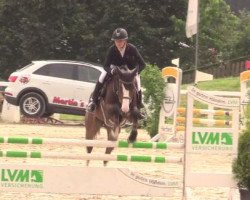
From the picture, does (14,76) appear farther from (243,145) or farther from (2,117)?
(243,145)

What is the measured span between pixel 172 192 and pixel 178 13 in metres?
31.6

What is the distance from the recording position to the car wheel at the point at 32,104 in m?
18.6

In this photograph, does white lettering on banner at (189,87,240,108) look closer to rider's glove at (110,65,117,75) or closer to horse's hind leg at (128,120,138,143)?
horse's hind leg at (128,120,138,143)

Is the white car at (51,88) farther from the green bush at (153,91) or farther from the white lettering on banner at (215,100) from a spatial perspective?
the white lettering on banner at (215,100)

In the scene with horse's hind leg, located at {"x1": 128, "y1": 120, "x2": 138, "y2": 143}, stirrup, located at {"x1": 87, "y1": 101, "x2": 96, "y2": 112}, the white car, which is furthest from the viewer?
the white car

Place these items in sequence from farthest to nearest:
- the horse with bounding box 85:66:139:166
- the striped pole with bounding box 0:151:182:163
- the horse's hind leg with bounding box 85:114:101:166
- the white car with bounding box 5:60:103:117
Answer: the white car with bounding box 5:60:103:117
the horse's hind leg with bounding box 85:114:101:166
the horse with bounding box 85:66:139:166
the striped pole with bounding box 0:151:182:163

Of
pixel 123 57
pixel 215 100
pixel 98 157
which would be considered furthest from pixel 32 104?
pixel 215 100

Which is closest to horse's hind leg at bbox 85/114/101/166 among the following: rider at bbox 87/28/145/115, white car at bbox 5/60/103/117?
rider at bbox 87/28/145/115

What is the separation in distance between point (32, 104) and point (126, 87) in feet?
36.4

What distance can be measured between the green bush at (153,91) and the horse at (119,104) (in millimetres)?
4877

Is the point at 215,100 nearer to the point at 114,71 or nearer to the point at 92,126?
the point at 114,71

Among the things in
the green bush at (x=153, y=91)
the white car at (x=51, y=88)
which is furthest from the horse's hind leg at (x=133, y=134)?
the white car at (x=51, y=88)

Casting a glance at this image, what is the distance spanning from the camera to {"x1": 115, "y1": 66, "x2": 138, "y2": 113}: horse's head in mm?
7805

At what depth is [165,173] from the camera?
946 centimetres
